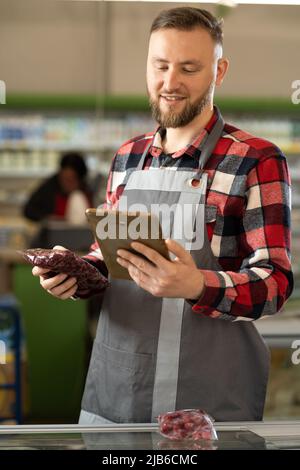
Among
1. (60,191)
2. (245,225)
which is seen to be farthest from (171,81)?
(60,191)

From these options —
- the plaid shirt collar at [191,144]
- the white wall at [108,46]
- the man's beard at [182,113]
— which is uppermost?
the white wall at [108,46]

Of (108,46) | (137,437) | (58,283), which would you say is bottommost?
(137,437)

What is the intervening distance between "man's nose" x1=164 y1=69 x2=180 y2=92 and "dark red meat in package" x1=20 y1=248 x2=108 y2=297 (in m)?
0.48

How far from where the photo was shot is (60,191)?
7.17m

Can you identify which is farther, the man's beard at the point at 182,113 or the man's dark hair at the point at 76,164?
the man's dark hair at the point at 76,164

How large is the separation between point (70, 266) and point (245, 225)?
1.46ft

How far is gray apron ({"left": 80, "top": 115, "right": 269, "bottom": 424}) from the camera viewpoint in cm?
213

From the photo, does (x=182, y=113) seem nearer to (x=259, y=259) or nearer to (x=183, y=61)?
(x=183, y=61)

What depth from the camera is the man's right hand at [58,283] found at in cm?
214

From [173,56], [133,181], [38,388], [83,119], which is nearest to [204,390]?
[133,181]

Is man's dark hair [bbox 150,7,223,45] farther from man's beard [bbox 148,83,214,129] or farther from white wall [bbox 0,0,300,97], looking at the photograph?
white wall [bbox 0,0,300,97]

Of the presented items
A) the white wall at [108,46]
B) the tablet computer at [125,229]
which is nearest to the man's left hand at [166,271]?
the tablet computer at [125,229]

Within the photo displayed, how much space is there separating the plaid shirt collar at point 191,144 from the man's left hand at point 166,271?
40 cm

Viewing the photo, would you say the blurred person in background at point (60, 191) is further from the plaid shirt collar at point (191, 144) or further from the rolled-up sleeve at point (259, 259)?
the rolled-up sleeve at point (259, 259)
